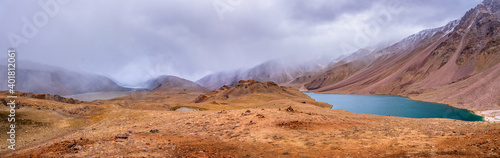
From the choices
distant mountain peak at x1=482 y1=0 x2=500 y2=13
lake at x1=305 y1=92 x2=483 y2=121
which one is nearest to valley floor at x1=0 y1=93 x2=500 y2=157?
lake at x1=305 y1=92 x2=483 y2=121

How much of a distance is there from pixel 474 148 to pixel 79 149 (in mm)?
13712

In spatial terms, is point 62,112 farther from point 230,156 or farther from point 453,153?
point 453,153

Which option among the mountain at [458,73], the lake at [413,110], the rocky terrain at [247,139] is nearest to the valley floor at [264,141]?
the rocky terrain at [247,139]

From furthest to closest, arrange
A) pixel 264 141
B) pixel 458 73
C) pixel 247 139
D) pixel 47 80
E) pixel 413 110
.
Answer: pixel 47 80, pixel 458 73, pixel 413 110, pixel 247 139, pixel 264 141

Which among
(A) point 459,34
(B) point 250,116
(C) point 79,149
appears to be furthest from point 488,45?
(C) point 79,149

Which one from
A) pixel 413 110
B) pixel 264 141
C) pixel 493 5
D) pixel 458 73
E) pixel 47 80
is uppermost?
pixel 493 5

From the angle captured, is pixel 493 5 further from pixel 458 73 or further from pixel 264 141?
pixel 264 141

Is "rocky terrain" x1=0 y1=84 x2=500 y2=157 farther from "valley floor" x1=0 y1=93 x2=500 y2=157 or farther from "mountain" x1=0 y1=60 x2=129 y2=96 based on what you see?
"mountain" x1=0 y1=60 x2=129 y2=96

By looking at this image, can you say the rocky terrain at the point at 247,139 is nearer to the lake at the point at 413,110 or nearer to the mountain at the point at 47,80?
the lake at the point at 413,110

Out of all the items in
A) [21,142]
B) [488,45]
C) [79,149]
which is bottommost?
[21,142]

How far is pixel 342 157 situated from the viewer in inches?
352

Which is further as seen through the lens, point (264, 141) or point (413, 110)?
point (413, 110)

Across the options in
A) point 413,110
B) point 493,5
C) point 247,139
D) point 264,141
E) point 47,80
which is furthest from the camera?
point 493,5

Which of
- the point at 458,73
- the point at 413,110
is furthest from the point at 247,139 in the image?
the point at 458,73
